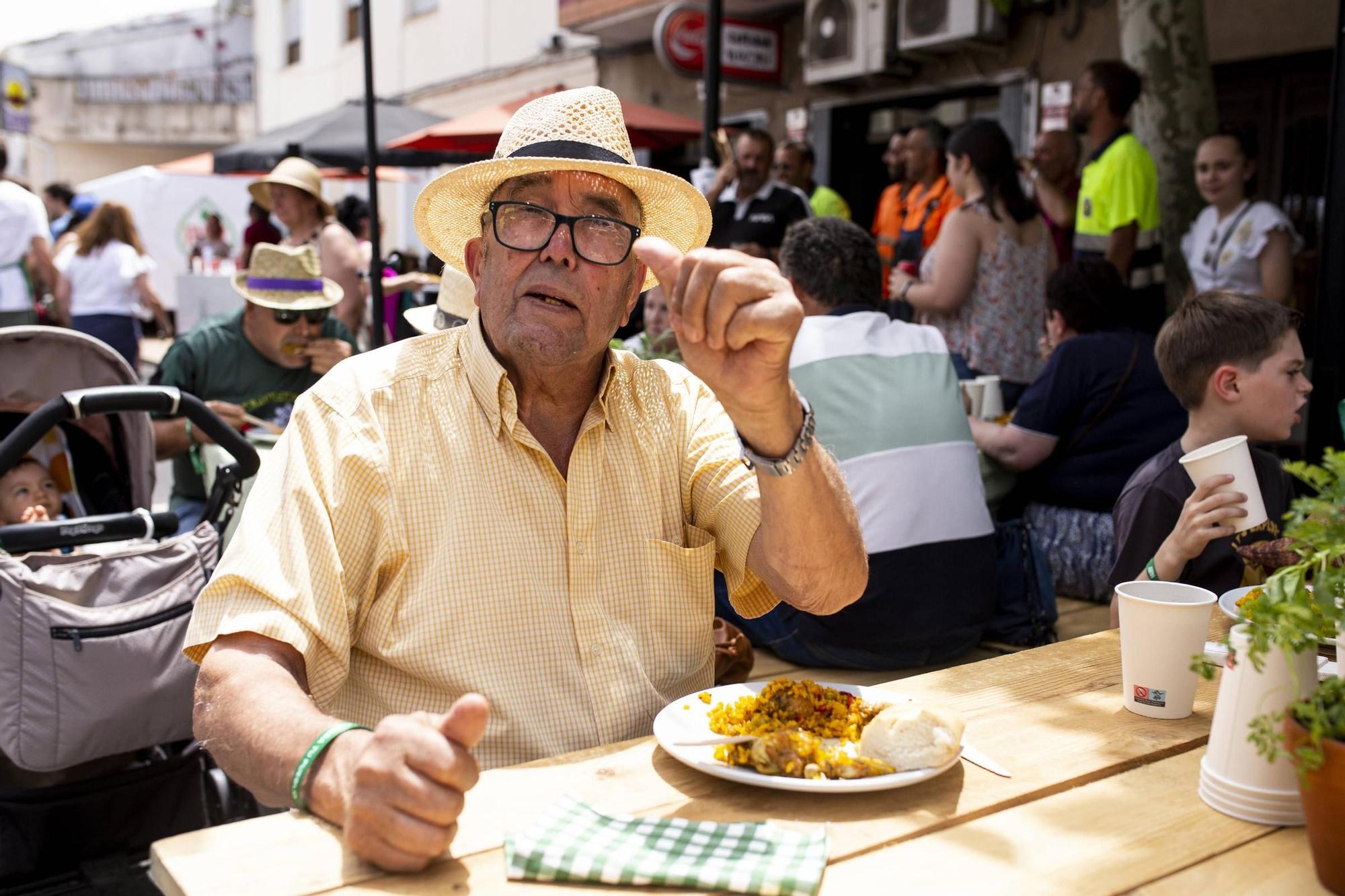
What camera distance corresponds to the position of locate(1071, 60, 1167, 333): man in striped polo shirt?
18.4 ft

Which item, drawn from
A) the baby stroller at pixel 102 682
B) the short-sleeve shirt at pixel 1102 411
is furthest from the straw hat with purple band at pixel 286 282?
the short-sleeve shirt at pixel 1102 411

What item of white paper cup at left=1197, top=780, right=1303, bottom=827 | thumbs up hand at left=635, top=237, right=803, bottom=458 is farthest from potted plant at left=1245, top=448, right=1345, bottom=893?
thumbs up hand at left=635, top=237, right=803, bottom=458

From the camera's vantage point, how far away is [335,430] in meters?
1.97

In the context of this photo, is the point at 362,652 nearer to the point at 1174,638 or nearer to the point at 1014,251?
the point at 1174,638

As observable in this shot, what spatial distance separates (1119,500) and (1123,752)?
1.46 m

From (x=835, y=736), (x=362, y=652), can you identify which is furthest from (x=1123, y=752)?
(x=362, y=652)

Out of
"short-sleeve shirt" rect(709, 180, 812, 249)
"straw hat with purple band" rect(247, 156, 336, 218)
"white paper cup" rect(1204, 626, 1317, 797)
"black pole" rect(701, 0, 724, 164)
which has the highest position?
"black pole" rect(701, 0, 724, 164)

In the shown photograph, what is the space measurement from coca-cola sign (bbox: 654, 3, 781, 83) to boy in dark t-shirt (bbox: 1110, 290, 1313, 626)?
7997 mm

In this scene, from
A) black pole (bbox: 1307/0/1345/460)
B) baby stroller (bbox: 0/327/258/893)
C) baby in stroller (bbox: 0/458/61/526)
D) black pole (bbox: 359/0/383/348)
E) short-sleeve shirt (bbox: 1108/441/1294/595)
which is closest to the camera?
baby stroller (bbox: 0/327/258/893)

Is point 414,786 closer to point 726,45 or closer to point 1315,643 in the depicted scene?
point 1315,643

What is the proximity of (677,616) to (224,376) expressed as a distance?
9.85 ft

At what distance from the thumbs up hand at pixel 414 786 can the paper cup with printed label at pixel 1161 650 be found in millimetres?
1021

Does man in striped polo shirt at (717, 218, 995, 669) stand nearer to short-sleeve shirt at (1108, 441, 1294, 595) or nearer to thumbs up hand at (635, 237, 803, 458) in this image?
short-sleeve shirt at (1108, 441, 1294, 595)

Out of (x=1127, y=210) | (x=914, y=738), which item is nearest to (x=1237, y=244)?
(x=1127, y=210)
